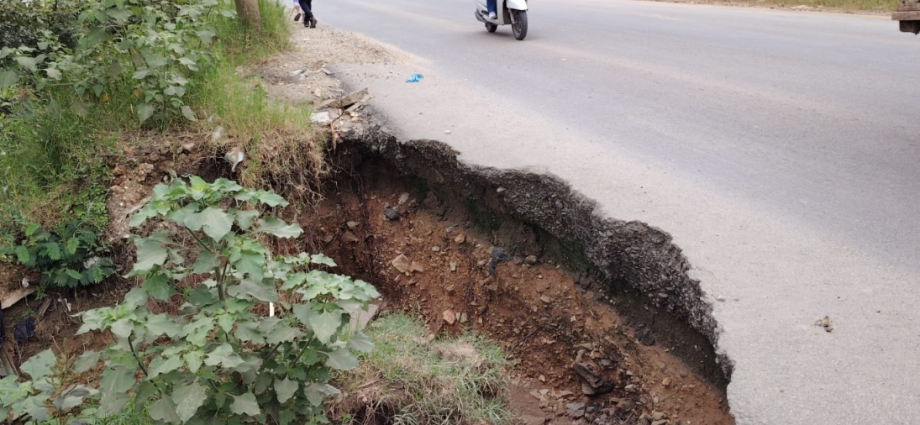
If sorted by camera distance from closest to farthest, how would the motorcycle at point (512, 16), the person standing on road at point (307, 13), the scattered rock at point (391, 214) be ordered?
the scattered rock at point (391, 214) → the motorcycle at point (512, 16) → the person standing on road at point (307, 13)

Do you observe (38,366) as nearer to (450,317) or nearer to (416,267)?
(450,317)

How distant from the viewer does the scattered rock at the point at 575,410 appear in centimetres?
372

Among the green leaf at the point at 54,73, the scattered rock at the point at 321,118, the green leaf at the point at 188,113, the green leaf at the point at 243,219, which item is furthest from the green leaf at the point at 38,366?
the scattered rock at the point at 321,118

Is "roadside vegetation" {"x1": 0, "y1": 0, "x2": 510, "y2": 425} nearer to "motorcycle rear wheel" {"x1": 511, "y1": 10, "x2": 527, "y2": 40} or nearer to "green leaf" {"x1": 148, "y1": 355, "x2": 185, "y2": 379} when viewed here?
"green leaf" {"x1": 148, "y1": 355, "x2": 185, "y2": 379}

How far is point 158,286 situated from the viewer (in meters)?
2.56

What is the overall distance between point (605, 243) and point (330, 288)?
5.85 ft

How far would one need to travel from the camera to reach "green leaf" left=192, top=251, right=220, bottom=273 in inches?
99.8

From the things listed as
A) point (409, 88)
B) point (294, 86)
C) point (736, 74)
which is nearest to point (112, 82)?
point (294, 86)

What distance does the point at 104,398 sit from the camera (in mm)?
2506

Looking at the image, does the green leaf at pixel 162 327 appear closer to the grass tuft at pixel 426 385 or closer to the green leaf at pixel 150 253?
the green leaf at pixel 150 253

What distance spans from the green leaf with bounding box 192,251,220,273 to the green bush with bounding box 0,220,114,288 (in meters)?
2.19

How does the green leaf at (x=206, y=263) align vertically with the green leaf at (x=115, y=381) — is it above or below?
above

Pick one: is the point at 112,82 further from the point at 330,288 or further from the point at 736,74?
the point at 736,74

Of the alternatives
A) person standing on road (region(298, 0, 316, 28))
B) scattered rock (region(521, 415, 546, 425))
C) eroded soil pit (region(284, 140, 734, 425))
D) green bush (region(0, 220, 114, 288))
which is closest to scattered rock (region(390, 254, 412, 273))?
eroded soil pit (region(284, 140, 734, 425))
